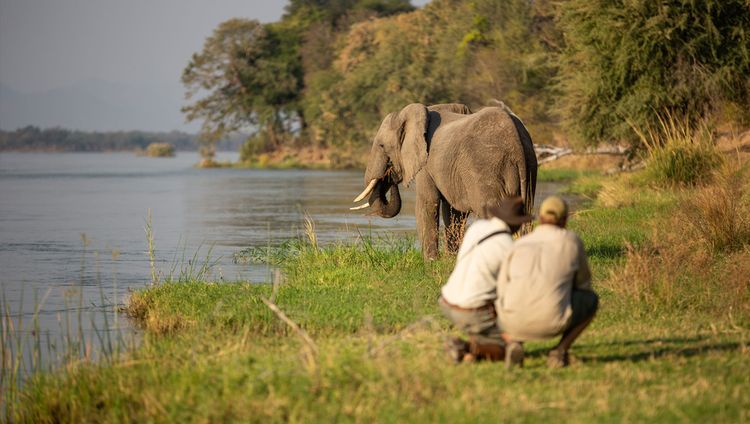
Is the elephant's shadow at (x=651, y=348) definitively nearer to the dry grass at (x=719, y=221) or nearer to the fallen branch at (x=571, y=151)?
the dry grass at (x=719, y=221)

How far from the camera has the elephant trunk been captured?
47.4 feet

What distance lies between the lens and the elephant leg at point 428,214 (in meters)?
13.2

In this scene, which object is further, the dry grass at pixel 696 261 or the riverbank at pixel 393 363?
the dry grass at pixel 696 261

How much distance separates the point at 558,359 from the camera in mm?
7117

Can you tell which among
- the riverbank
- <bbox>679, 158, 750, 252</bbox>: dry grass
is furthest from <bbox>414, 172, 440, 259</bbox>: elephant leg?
<bbox>679, 158, 750, 252</bbox>: dry grass

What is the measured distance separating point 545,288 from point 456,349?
76 cm

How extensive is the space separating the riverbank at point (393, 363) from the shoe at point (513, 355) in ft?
0.24

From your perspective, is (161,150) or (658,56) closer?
(658,56)

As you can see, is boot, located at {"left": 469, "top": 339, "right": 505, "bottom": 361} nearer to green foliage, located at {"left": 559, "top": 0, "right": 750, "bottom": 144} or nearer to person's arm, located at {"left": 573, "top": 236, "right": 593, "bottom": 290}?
person's arm, located at {"left": 573, "top": 236, "right": 593, "bottom": 290}

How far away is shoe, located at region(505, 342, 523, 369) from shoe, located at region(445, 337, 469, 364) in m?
0.31

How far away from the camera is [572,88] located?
2644 centimetres

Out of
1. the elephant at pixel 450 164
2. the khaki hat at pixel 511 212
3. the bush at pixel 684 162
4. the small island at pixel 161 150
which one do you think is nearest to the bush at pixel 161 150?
the small island at pixel 161 150

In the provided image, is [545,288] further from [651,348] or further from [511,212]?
[651,348]

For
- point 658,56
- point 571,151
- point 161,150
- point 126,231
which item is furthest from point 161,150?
point 126,231
